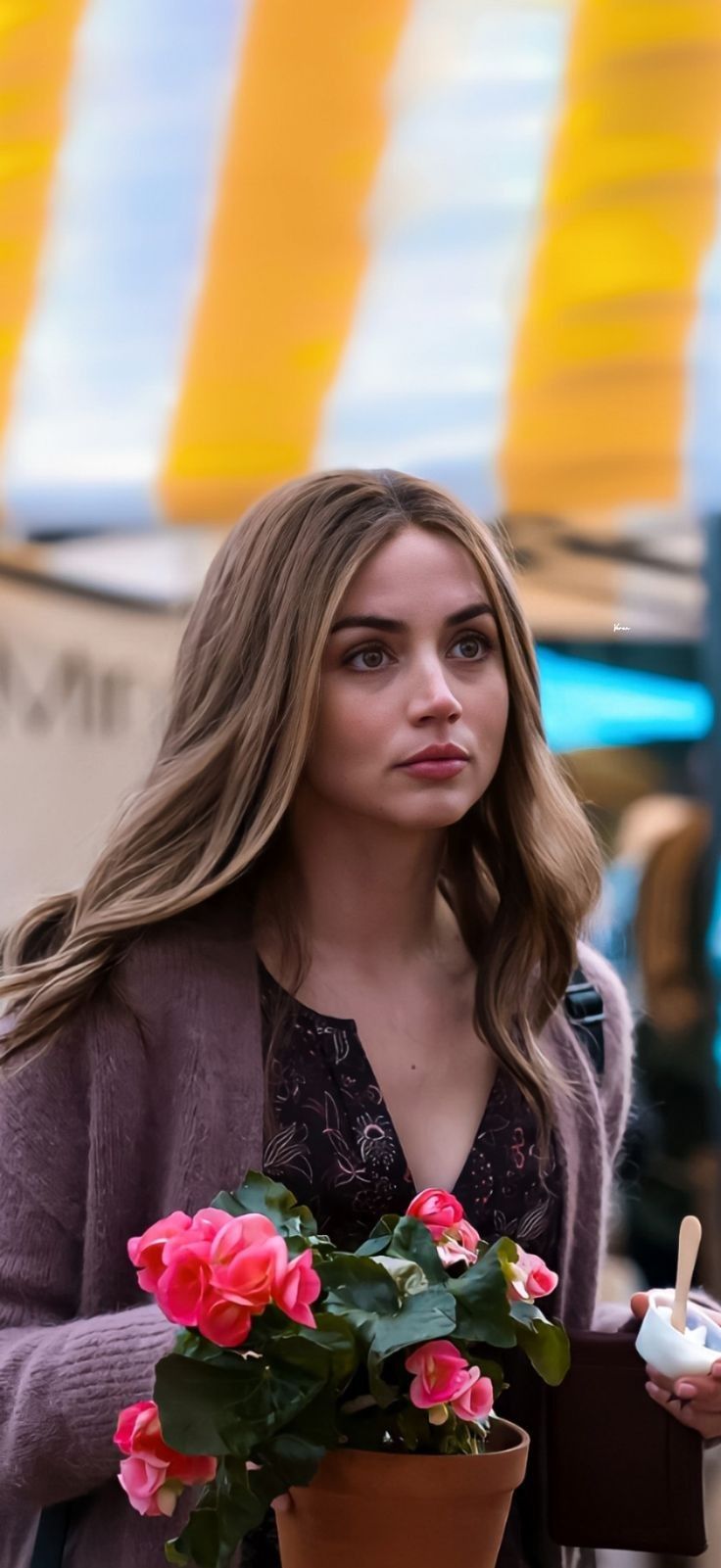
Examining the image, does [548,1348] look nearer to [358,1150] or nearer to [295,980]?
[358,1150]

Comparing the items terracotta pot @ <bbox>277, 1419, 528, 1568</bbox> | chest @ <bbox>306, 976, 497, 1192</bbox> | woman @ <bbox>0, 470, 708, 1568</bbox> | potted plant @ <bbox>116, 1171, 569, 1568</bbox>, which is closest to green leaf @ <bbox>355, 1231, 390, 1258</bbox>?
potted plant @ <bbox>116, 1171, 569, 1568</bbox>

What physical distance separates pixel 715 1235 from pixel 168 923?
3.90 ft

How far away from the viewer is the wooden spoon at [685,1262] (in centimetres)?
114

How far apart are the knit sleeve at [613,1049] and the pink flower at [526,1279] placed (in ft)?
2.15

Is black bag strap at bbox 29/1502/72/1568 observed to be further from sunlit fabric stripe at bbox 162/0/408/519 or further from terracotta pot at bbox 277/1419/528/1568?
sunlit fabric stripe at bbox 162/0/408/519

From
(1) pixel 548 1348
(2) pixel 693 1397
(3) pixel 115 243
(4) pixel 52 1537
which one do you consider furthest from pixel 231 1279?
(3) pixel 115 243

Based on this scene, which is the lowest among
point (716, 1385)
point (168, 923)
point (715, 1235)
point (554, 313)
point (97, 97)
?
point (715, 1235)

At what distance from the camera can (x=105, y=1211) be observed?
55.4 inches

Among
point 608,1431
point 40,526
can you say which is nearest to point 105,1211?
point 608,1431

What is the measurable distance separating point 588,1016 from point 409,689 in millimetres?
457

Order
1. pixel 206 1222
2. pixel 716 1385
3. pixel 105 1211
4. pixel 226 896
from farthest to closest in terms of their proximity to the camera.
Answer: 1. pixel 226 896
2. pixel 105 1211
3. pixel 716 1385
4. pixel 206 1222

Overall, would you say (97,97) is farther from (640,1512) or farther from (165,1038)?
(640,1512)

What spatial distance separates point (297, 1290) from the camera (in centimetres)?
90

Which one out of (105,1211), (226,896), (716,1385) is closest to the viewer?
(716,1385)
